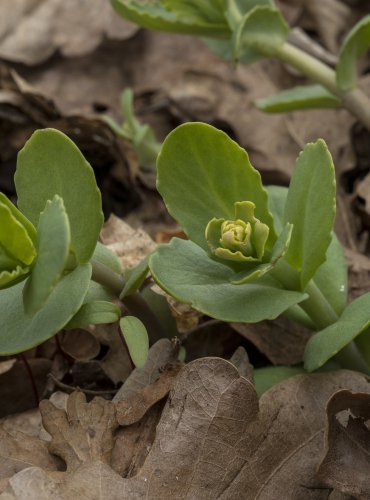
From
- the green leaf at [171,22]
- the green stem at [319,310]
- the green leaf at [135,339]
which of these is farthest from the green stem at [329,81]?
the green leaf at [135,339]

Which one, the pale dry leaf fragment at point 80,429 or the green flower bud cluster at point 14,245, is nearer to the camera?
the green flower bud cluster at point 14,245

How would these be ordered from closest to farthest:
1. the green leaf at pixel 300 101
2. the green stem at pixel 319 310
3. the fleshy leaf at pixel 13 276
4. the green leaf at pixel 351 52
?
the fleshy leaf at pixel 13 276
the green stem at pixel 319 310
the green leaf at pixel 351 52
the green leaf at pixel 300 101

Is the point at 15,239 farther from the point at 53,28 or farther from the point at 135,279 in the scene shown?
the point at 53,28

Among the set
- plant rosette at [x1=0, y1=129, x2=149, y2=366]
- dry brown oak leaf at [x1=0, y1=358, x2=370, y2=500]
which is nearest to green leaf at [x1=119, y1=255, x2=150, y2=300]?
plant rosette at [x1=0, y1=129, x2=149, y2=366]

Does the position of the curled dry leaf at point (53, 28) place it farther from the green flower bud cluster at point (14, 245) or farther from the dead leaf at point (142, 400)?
the dead leaf at point (142, 400)

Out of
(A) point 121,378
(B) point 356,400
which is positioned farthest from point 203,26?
(B) point 356,400

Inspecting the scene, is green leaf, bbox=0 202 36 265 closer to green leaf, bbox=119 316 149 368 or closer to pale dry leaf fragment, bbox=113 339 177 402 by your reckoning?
green leaf, bbox=119 316 149 368

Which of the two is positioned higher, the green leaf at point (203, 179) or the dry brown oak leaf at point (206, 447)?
the green leaf at point (203, 179)

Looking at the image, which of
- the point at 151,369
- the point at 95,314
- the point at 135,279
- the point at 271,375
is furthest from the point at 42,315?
the point at 271,375
